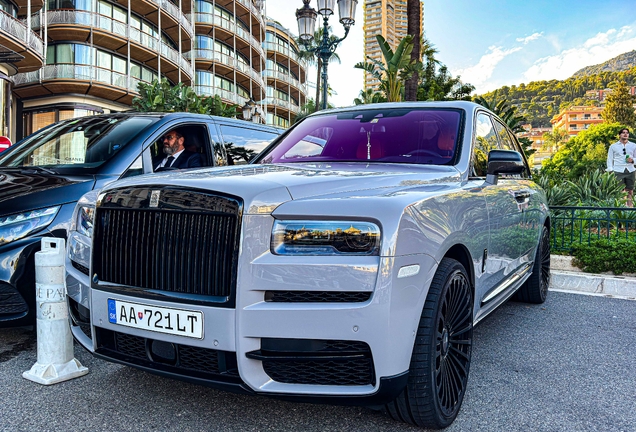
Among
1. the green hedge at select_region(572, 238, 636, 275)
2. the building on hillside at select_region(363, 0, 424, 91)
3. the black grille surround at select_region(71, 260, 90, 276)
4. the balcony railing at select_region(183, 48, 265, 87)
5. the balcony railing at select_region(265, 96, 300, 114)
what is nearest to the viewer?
the black grille surround at select_region(71, 260, 90, 276)

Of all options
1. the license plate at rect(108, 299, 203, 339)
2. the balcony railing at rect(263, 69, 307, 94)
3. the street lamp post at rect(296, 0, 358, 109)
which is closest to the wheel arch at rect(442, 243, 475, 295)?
the license plate at rect(108, 299, 203, 339)

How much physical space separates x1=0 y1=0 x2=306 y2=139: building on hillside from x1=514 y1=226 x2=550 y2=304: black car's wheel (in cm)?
2220

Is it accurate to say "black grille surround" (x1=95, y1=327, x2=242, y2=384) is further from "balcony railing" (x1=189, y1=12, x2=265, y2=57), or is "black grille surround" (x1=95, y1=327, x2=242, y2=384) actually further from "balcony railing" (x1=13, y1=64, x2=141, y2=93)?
"balcony railing" (x1=189, y1=12, x2=265, y2=57)

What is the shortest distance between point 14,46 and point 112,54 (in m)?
10.1

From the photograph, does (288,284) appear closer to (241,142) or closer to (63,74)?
(241,142)

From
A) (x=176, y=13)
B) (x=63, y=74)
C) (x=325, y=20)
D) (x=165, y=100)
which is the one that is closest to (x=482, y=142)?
(x=325, y=20)

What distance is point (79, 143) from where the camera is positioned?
189 inches

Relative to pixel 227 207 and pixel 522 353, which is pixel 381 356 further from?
pixel 522 353

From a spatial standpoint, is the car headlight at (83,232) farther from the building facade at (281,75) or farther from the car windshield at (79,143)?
the building facade at (281,75)

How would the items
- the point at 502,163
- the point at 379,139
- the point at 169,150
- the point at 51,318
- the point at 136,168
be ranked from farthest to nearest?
the point at 169,150, the point at 136,168, the point at 379,139, the point at 502,163, the point at 51,318

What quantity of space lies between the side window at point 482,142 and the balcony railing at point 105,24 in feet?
99.1

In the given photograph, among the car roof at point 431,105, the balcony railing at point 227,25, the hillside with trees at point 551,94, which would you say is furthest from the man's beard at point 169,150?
the hillside with trees at point 551,94

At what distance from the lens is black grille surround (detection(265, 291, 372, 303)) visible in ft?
6.81

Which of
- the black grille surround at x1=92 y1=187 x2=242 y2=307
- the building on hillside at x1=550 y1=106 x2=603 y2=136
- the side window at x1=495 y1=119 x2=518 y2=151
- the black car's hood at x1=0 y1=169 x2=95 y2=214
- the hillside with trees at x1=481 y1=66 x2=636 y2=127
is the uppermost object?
the hillside with trees at x1=481 y1=66 x2=636 y2=127
